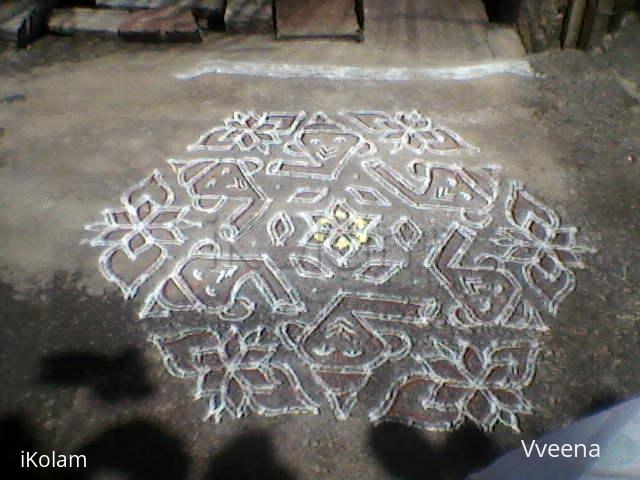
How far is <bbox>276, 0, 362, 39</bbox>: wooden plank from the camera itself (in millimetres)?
4438

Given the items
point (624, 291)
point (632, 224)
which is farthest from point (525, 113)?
point (624, 291)

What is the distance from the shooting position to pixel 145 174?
3199 mm

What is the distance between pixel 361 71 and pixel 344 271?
67.3 inches

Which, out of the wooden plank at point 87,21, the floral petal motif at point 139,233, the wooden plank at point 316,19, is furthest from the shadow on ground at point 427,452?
the wooden plank at point 87,21

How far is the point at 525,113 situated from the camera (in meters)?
3.65

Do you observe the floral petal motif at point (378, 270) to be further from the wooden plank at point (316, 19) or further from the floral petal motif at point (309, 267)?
the wooden plank at point (316, 19)

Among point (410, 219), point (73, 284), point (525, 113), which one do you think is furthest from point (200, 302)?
point (525, 113)

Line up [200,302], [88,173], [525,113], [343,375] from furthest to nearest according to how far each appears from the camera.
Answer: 1. [525,113]
2. [88,173]
3. [200,302]
4. [343,375]

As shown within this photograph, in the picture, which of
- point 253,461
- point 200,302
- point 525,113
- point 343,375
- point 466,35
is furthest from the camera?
point 466,35

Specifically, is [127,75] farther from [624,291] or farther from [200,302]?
[624,291]

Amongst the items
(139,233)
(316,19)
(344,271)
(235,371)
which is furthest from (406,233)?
(316,19)

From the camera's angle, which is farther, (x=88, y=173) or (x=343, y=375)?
(x=88, y=173)

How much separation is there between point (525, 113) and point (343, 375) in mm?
1986

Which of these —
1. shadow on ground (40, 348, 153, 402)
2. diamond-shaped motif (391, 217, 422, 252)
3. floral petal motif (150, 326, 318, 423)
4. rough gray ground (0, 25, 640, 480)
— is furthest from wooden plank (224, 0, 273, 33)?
shadow on ground (40, 348, 153, 402)
